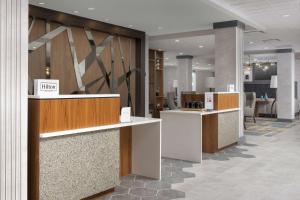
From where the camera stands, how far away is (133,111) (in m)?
10.5

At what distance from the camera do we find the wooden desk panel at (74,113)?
3.13 m

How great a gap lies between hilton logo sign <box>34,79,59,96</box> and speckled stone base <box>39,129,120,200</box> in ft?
1.52

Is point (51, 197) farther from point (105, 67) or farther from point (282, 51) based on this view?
point (282, 51)

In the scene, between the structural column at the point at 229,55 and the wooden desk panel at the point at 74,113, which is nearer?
the wooden desk panel at the point at 74,113

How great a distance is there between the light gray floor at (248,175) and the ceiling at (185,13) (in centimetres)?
315

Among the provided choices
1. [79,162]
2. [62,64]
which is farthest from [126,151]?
[62,64]

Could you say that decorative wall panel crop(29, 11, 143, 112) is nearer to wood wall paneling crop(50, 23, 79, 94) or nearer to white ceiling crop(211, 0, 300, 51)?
wood wall paneling crop(50, 23, 79, 94)

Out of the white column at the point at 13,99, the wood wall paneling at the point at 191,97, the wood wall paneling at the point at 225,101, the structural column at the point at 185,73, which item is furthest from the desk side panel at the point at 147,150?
the structural column at the point at 185,73

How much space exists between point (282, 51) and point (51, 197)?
1277 centimetres

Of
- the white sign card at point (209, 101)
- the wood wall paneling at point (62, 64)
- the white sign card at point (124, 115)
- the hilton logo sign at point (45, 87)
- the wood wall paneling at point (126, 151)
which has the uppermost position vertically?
the wood wall paneling at point (62, 64)

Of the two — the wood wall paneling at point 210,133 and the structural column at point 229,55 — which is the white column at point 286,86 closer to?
the structural column at point 229,55

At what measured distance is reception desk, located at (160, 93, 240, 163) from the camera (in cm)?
593

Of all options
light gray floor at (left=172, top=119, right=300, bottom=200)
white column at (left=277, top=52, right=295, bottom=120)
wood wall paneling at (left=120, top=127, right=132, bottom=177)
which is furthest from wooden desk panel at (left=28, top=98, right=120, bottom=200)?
white column at (left=277, top=52, right=295, bottom=120)

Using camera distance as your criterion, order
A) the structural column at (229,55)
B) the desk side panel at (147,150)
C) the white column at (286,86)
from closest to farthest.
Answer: the desk side panel at (147,150) < the structural column at (229,55) < the white column at (286,86)
